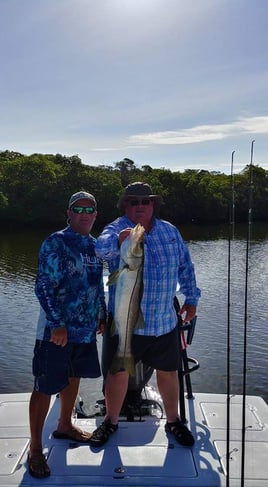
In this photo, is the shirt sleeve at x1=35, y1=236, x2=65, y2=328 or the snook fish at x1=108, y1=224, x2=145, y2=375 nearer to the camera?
the snook fish at x1=108, y1=224, x2=145, y2=375

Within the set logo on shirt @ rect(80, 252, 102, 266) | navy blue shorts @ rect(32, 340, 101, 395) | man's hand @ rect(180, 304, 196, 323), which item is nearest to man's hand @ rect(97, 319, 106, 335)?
navy blue shorts @ rect(32, 340, 101, 395)

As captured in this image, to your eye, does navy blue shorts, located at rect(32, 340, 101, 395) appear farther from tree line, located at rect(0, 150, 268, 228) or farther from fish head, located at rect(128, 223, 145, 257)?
tree line, located at rect(0, 150, 268, 228)

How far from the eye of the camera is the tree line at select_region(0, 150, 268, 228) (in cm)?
5750

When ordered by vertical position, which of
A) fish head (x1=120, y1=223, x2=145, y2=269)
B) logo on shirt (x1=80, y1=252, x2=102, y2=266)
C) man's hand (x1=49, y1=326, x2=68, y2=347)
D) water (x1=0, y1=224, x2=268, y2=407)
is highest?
fish head (x1=120, y1=223, x2=145, y2=269)

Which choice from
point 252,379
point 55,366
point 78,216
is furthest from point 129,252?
point 252,379

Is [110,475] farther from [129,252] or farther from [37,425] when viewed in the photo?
[129,252]

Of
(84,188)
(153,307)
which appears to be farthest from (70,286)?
(84,188)

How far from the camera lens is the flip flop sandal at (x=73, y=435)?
13.3 feet

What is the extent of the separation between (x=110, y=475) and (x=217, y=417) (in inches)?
58.4

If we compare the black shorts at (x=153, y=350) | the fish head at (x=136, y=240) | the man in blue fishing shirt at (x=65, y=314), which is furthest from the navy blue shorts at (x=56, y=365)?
the fish head at (x=136, y=240)

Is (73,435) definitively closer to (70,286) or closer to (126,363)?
(126,363)

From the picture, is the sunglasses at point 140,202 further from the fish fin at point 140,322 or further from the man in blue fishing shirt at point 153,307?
the fish fin at point 140,322

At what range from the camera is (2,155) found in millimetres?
75250

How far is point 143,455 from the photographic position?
385 cm
